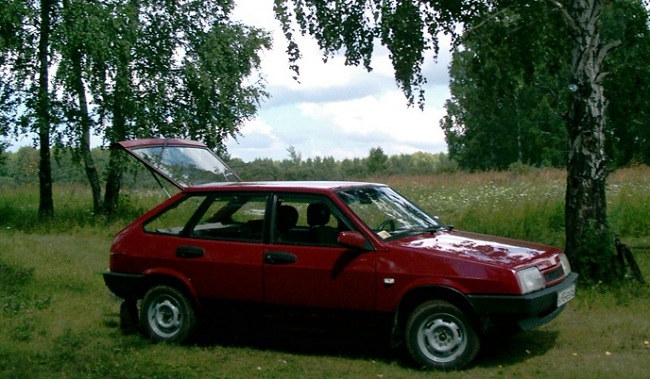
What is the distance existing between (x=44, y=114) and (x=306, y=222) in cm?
1780

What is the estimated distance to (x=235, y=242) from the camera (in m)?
8.46

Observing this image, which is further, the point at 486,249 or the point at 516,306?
the point at 486,249

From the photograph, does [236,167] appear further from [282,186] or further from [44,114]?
[282,186]

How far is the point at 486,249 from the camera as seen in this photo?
305 inches

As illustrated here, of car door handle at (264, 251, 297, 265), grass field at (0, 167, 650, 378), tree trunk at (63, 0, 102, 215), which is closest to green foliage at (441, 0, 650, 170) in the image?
grass field at (0, 167, 650, 378)

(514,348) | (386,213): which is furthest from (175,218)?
(514,348)

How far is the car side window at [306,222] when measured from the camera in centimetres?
804

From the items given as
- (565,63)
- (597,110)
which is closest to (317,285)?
(597,110)

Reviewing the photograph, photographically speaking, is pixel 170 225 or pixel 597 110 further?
pixel 597 110

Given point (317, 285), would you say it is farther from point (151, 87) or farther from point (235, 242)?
point (151, 87)

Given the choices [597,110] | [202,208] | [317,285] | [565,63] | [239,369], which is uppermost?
[565,63]

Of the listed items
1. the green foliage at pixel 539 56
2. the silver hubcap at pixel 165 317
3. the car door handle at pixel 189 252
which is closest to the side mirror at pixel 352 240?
the car door handle at pixel 189 252

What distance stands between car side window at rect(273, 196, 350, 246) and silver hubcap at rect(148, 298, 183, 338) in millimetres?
1445

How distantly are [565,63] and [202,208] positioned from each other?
1007 centimetres
